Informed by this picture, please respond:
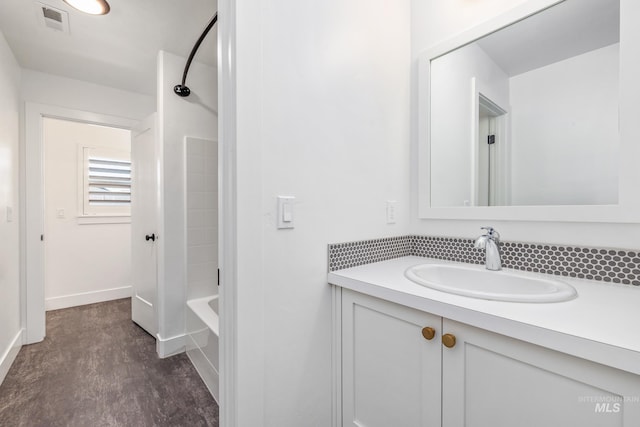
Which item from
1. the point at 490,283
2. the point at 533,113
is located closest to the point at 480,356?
the point at 490,283

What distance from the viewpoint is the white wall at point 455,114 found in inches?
52.6

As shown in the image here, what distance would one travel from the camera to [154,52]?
7.26 feet

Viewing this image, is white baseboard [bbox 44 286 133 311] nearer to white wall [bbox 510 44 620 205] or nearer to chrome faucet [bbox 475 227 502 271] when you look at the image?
chrome faucet [bbox 475 227 502 271]

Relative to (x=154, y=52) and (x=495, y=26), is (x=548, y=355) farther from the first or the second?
(x=154, y=52)

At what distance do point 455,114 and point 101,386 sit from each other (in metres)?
2.58

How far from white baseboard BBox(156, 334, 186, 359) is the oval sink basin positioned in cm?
196

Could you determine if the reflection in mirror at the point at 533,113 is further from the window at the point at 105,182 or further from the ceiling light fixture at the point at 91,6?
the window at the point at 105,182

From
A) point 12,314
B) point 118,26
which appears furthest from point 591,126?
point 12,314

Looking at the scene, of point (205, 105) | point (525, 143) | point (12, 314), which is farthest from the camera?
point (205, 105)

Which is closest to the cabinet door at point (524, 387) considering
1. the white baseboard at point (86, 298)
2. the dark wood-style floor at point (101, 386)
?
the dark wood-style floor at point (101, 386)

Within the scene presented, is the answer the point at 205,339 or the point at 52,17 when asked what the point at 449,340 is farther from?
the point at 52,17

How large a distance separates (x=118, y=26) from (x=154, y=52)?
32cm

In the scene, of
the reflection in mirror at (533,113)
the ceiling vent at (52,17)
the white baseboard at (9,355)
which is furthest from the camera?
the white baseboard at (9,355)

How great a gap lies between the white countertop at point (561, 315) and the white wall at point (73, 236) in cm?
367
